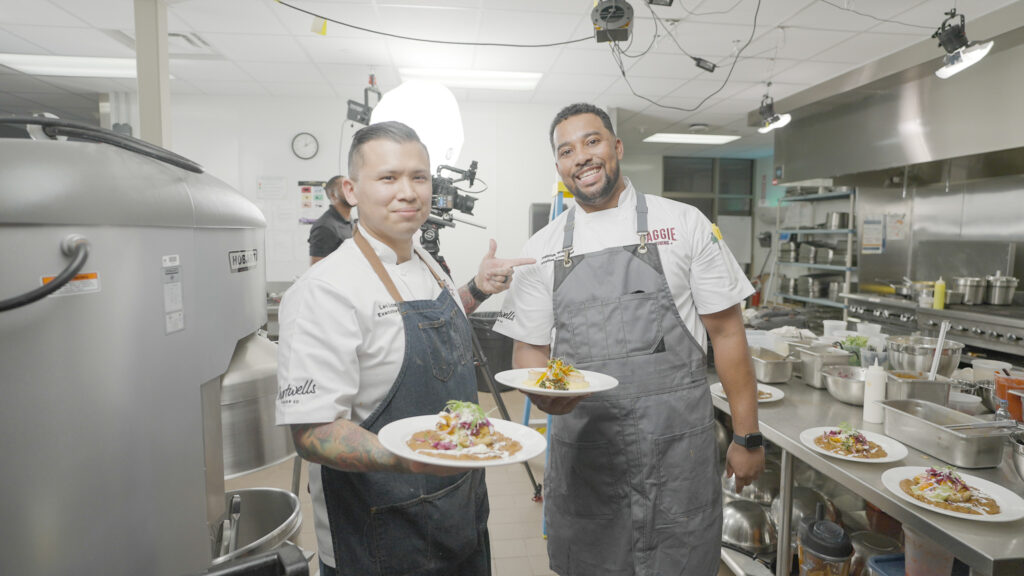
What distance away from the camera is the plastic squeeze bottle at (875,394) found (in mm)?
2104

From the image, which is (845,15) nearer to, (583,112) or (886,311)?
(886,311)

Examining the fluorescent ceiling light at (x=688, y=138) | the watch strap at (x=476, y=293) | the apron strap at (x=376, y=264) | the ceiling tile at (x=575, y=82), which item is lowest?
the watch strap at (x=476, y=293)

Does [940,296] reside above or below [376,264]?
below

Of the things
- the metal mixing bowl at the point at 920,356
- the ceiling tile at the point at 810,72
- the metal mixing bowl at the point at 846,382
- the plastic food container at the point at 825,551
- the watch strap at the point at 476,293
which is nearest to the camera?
the watch strap at the point at 476,293

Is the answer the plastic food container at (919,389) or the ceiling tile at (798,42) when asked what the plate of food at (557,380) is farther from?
the ceiling tile at (798,42)

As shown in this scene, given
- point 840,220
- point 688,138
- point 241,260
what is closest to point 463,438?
point 241,260

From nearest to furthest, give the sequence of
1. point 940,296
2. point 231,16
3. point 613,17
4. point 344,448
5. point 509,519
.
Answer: point 344,448 → point 613,17 → point 509,519 → point 231,16 → point 940,296

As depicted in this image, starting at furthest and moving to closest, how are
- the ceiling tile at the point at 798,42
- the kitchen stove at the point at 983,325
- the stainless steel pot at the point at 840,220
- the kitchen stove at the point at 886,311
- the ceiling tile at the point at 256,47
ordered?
the stainless steel pot at the point at 840,220, the kitchen stove at the point at 886,311, the ceiling tile at the point at 256,47, the ceiling tile at the point at 798,42, the kitchen stove at the point at 983,325

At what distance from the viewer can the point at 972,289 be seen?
Result: 4.99 meters

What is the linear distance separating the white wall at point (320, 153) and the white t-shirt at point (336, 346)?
17.5 ft

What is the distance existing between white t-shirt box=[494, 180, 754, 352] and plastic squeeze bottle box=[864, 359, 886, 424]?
69cm

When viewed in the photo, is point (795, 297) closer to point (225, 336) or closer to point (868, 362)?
point (868, 362)

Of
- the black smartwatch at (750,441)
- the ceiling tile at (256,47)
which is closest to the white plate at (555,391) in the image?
the black smartwatch at (750,441)

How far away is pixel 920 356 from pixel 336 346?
8.14 ft
